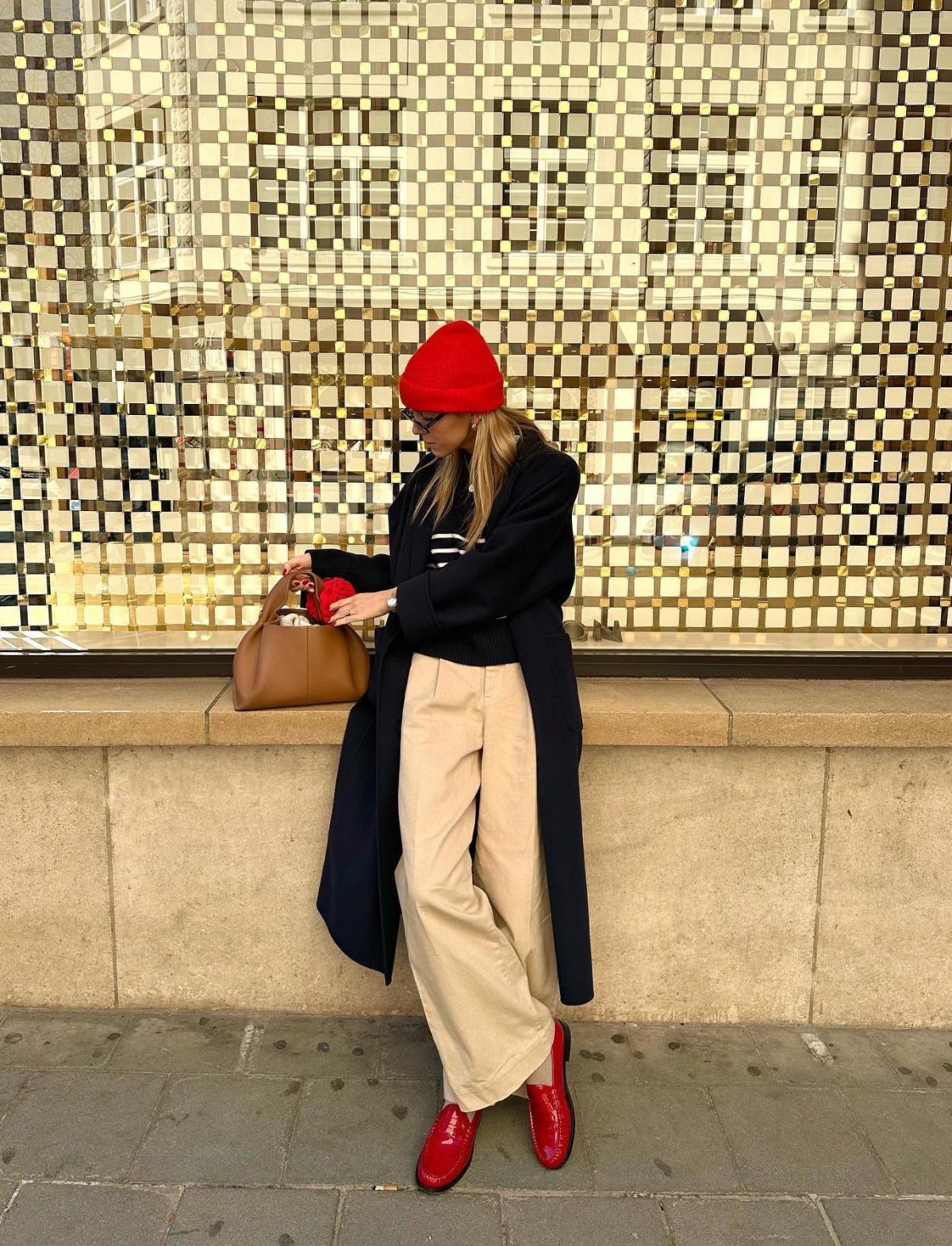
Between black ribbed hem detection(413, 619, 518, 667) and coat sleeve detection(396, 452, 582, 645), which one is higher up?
coat sleeve detection(396, 452, 582, 645)

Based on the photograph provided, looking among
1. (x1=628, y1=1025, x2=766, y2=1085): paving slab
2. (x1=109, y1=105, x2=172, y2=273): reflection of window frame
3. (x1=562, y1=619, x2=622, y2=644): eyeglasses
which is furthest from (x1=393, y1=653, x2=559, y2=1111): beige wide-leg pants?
(x1=109, y1=105, x2=172, y2=273): reflection of window frame

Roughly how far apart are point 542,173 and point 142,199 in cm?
140

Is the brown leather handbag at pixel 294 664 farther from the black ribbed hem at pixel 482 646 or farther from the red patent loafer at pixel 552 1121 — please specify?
the red patent loafer at pixel 552 1121

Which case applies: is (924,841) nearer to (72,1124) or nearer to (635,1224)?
(635,1224)

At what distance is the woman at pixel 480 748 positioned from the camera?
2.71 metres

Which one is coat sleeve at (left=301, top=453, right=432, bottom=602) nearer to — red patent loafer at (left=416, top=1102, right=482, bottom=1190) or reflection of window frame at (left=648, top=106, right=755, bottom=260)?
reflection of window frame at (left=648, top=106, right=755, bottom=260)

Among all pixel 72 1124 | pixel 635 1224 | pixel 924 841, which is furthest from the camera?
pixel 924 841

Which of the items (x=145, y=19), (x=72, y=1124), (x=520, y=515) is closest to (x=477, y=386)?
A: (x=520, y=515)

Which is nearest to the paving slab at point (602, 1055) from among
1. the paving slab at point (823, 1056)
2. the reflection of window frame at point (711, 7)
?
the paving slab at point (823, 1056)

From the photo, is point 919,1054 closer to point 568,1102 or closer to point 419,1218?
point 568,1102

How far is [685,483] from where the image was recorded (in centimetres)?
376

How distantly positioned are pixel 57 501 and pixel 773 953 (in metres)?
2.97

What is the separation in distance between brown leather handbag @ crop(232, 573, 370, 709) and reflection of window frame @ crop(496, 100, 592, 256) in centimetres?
148

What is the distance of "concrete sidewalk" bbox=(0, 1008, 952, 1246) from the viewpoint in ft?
8.41
